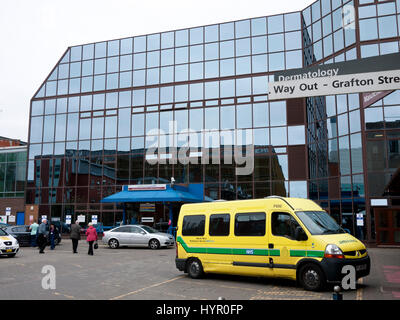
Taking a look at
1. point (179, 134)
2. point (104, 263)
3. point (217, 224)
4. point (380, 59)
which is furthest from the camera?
point (179, 134)

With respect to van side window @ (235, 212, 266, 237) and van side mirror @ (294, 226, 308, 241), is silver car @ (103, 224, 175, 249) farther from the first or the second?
van side mirror @ (294, 226, 308, 241)

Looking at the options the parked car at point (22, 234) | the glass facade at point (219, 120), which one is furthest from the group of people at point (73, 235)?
the glass facade at point (219, 120)

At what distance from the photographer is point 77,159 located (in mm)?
37312

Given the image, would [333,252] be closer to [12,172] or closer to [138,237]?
[138,237]

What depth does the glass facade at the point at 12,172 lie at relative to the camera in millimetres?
41406

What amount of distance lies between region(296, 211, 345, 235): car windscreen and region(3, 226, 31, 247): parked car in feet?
69.4

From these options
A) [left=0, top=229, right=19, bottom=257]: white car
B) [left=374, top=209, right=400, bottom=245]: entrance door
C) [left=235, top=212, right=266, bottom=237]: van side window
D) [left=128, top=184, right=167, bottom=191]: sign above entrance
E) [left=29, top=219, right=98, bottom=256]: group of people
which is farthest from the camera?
[left=128, top=184, right=167, bottom=191]: sign above entrance

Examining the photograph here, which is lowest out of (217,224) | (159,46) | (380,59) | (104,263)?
(104,263)

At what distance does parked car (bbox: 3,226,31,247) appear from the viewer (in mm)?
25984

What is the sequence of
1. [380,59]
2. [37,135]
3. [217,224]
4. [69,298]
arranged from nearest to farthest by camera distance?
1. [380,59]
2. [69,298]
3. [217,224]
4. [37,135]

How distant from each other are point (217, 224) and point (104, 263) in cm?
659

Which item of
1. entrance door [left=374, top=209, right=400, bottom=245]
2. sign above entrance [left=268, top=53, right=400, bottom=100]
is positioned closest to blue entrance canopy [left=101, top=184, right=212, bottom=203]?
entrance door [left=374, top=209, right=400, bottom=245]
